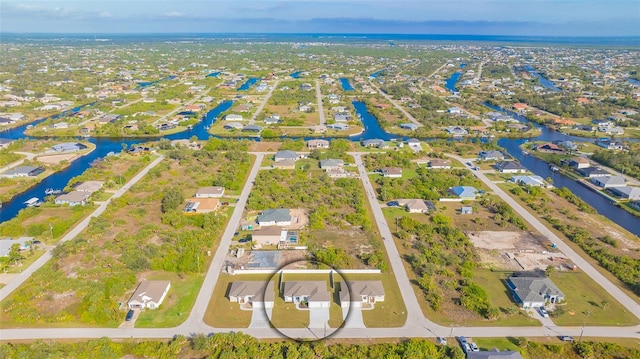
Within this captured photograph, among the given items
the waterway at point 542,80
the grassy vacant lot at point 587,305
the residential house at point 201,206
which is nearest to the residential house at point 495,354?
the grassy vacant lot at point 587,305

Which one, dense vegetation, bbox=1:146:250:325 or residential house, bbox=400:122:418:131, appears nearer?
dense vegetation, bbox=1:146:250:325

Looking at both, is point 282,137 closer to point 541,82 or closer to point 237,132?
point 237,132

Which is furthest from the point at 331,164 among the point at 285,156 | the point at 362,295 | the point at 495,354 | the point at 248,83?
the point at 248,83

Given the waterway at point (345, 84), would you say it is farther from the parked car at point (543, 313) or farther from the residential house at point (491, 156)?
the parked car at point (543, 313)

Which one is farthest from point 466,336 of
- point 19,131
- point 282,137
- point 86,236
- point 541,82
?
point 541,82

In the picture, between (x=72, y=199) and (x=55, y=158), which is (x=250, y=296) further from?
(x=55, y=158)

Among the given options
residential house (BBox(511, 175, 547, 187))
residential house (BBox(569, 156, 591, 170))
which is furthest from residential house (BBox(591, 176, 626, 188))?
residential house (BBox(511, 175, 547, 187))

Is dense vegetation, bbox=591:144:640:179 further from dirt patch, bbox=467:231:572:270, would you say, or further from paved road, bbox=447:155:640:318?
dirt patch, bbox=467:231:572:270
